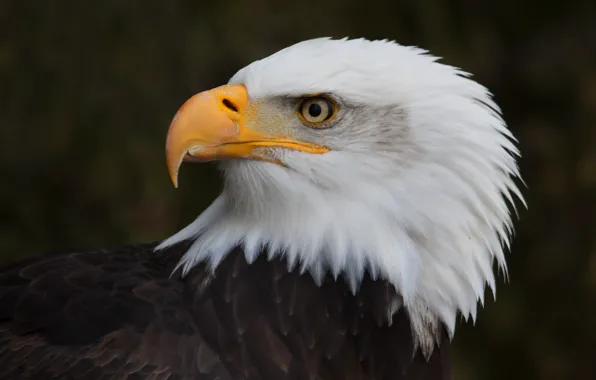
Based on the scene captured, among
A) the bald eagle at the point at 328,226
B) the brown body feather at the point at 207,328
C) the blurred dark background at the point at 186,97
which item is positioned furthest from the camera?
the blurred dark background at the point at 186,97

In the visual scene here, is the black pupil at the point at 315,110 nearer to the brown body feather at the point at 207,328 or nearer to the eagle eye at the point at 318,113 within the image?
the eagle eye at the point at 318,113

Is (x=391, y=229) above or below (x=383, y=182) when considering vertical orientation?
below

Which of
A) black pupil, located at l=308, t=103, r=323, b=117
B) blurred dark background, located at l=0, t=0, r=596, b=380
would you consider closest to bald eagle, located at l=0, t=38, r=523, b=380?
black pupil, located at l=308, t=103, r=323, b=117

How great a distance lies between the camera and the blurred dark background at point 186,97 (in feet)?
17.5

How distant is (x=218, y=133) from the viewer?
263 centimetres

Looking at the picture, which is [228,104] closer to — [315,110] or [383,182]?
[315,110]

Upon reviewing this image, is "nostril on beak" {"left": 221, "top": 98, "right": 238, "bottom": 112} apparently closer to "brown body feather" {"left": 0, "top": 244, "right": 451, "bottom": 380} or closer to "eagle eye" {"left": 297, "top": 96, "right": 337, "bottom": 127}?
"eagle eye" {"left": 297, "top": 96, "right": 337, "bottom": 127}

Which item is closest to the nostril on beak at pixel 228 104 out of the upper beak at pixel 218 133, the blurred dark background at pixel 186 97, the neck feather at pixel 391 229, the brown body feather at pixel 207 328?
the upper beak at pixel 218 133

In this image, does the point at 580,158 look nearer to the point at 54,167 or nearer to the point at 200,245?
the point at 54,167

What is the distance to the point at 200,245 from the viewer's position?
110 inches

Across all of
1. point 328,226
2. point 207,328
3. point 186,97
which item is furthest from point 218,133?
point 186,97

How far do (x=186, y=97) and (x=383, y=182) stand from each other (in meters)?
2.92

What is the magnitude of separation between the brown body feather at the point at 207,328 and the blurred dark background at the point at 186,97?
2.60m

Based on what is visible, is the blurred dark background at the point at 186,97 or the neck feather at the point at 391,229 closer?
the neck feather at the point at 391,229
